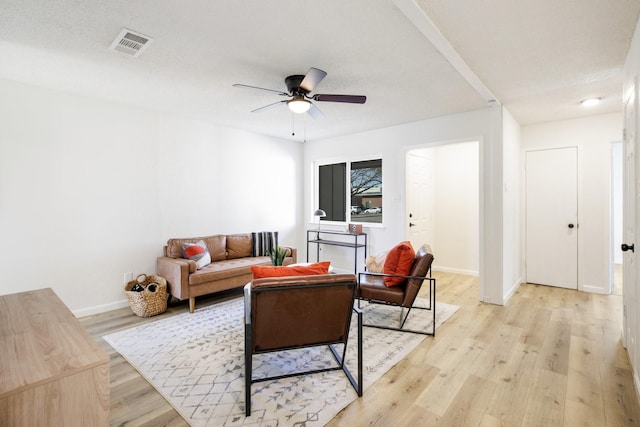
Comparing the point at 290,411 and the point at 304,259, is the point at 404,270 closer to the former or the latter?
the point at 290,411

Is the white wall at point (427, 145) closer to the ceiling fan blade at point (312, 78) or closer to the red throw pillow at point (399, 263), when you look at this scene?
the red throw pillow at point (399, 263)

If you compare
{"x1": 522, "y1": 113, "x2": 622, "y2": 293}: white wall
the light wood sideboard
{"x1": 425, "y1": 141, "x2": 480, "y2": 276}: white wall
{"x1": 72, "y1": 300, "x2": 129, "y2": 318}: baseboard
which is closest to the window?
{"x1": 425, "y1": 141, "x2": 480, "y2": 276}: white wall

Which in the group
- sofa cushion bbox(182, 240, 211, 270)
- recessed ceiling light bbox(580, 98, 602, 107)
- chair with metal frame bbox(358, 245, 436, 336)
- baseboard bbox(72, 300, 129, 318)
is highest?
recessed ceiling light bbox(580, 98, 602, 107)

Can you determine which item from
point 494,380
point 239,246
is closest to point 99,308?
point 239,246

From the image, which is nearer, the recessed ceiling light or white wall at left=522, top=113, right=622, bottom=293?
the recessed ceiling light

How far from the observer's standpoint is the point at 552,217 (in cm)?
479

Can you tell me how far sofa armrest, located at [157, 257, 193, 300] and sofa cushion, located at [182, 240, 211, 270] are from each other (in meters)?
0.22

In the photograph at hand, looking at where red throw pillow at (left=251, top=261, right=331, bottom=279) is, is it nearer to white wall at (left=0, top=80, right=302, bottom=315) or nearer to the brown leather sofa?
the brown leather sofa

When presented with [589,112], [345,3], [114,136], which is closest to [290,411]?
[345,3]

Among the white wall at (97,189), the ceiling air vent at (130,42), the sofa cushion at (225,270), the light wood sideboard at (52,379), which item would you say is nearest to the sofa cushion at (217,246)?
the sofa cushion at (225,270)

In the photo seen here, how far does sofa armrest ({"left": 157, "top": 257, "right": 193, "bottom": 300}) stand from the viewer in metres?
3.63

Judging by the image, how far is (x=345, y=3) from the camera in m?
1.94

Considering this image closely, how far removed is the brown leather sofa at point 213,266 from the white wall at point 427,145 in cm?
171

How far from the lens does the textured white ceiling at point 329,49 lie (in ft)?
6.61
